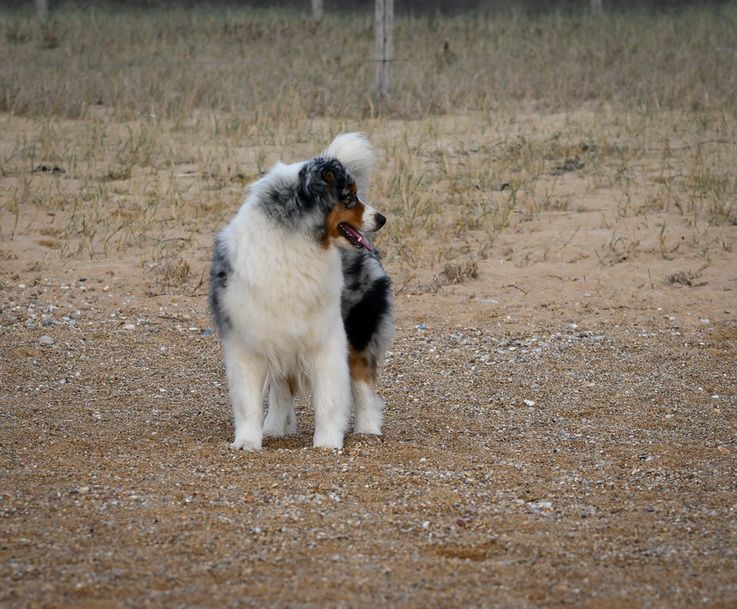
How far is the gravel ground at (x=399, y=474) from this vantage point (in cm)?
434

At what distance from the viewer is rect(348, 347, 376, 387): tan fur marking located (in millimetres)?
6848

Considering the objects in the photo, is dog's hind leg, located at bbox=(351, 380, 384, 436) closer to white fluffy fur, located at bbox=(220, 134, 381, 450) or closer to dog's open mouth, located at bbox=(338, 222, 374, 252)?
white fluffy fur, located at bbox=(220, 134, 381, 450)

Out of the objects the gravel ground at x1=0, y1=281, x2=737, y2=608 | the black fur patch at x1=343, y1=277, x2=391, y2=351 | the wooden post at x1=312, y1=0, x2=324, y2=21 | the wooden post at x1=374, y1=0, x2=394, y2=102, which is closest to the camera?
the gravel ground at x1=0, y1=281, x2=737, y2=608

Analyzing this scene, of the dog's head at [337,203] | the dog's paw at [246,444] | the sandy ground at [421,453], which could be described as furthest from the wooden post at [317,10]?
the dog's paw at [246,444]

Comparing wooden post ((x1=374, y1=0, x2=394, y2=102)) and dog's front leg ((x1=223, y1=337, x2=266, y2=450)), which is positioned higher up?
wooden post ((x1=374, y1=0, x2=394, y2=102))

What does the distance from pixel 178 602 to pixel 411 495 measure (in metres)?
1.66

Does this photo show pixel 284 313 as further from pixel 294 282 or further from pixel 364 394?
pixel 364 394

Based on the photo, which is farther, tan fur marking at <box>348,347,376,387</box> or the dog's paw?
tan fur marking at <box>348,347,376,387</box>

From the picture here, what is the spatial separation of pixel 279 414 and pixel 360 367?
1.89 ft

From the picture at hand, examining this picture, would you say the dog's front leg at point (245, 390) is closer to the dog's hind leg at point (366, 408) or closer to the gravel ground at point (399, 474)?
the gravel ground at point (399, 474)

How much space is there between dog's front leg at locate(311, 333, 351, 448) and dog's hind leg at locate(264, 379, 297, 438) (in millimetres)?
442

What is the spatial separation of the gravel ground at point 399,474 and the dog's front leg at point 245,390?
0.14 metres

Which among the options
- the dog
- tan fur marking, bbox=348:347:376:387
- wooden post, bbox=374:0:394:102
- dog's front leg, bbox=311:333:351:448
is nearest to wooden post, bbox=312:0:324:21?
wooden post, bbox=374:0:394:102

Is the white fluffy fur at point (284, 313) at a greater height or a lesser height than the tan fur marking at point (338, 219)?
lesser
